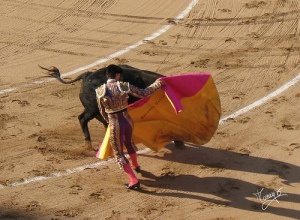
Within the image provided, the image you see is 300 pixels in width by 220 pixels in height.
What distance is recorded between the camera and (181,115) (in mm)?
9141

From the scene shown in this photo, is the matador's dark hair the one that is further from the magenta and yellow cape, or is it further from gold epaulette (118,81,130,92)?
the magenta and yellow cape

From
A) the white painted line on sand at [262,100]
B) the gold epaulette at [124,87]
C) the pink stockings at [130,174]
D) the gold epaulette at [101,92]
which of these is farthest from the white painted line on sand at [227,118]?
the gold epaulette at [124,87]

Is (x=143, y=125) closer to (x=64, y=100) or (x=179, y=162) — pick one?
(x=179, y=162)

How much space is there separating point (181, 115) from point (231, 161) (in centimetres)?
80

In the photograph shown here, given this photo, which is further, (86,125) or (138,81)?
(86,125)

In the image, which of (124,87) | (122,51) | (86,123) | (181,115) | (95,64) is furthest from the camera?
(122,51)

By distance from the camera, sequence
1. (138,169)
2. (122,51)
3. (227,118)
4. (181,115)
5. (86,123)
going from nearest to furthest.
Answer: (138,169) → (181,115) → (86,123) → (227,118) → (122,51)

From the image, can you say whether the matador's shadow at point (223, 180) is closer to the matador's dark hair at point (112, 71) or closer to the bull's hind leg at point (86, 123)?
the bull's hind leg at point (86, 123)

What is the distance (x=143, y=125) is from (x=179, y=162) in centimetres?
61

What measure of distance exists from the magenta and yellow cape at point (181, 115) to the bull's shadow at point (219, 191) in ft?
1.66

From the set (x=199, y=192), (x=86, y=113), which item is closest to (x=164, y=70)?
(x=86, y=113)

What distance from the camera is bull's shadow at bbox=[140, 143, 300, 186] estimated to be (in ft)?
29.2

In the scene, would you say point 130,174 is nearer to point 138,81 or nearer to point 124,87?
point 124,87

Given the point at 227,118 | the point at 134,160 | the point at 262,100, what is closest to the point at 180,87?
the point at 134,160
